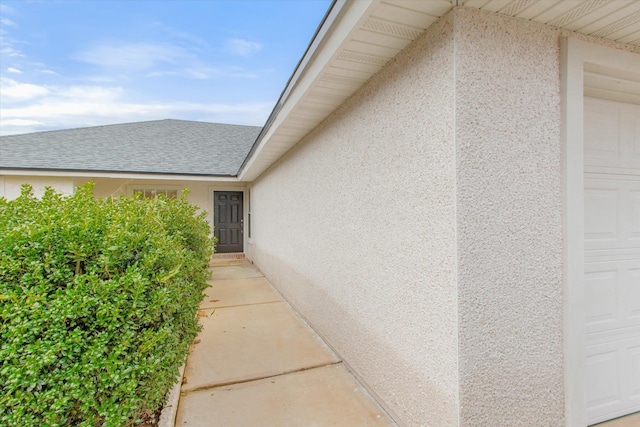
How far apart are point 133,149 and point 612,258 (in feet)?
45.4

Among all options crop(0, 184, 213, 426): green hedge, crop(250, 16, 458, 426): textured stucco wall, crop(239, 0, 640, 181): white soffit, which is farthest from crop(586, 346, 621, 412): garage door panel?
crop(0, 184, 213, 426): green hedge

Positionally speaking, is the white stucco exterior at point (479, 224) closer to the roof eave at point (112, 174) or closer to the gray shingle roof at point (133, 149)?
the roof eave at point (112, 174)

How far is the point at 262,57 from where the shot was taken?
16078mm

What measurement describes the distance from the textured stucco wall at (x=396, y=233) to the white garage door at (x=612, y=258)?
1.41 meters

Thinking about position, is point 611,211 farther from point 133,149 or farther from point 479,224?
point 133,149

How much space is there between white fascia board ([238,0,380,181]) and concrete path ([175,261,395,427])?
3.11 meters

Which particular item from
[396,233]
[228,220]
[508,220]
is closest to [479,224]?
[508,220]

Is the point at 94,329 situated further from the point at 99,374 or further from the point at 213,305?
the point at 213,305

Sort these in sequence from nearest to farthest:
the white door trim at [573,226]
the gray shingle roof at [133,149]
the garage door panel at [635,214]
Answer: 1. the white door trim at [573,226]
2. the garage door panel at [635,214]
3. the gray shingle roof at [133,149]

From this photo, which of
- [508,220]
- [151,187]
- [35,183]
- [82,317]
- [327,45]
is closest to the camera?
[82,317]

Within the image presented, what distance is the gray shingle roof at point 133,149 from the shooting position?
381 inches

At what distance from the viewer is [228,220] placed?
40.8ft

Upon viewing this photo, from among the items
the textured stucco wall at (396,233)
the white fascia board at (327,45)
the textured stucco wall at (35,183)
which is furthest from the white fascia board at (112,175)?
the white fascia board at (327,45)

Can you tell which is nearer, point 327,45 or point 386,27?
point 386,27
